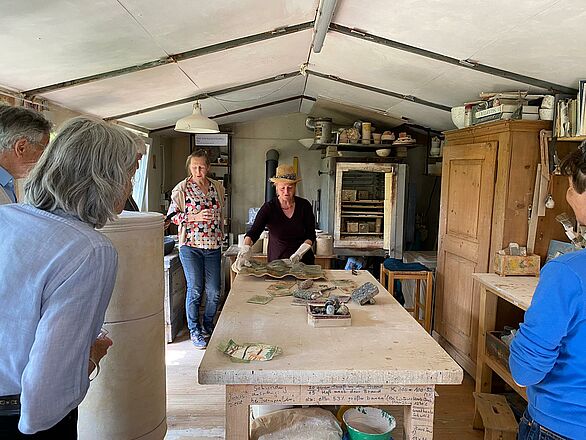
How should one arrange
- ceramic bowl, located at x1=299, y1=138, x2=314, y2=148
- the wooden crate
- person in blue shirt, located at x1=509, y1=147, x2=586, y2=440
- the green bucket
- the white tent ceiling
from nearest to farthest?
person in blue shirt, located at x1=509, y1=147, x2=586, y2=440, the green bucket, the white tent ceiling, the wooden crate, ceramic bowl, located at x1=299, y1=138, x2=314, y2=148

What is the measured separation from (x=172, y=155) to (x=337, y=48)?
3400 millimetres

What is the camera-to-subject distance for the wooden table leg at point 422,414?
4.35 feet

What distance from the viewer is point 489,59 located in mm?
2463

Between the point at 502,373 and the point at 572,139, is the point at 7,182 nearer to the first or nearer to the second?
the point at 502,373

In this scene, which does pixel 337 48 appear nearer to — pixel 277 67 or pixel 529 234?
pixel 277 67

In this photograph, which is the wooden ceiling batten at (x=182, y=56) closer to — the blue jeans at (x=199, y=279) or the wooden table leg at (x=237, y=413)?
the blue jeans at (x=199, y=279)

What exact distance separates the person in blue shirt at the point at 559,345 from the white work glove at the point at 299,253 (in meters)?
1.51

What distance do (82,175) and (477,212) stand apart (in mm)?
2681

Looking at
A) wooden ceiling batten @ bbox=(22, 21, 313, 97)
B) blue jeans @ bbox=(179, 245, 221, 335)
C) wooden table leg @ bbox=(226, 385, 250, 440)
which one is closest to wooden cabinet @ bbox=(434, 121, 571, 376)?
wooden ceiling batten @ bbox=(22, 21, 313, 97)

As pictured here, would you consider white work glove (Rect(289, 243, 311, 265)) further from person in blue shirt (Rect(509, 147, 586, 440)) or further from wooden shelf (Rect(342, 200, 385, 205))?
wooden shelf (Rect(342, 200, 385, 205))

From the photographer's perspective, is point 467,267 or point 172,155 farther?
point 172,155

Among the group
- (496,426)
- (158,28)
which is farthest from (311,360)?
(158,28)

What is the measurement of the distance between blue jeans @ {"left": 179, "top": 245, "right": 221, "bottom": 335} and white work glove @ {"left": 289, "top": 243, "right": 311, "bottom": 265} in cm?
101

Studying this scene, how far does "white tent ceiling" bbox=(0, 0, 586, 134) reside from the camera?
1828 millimetres
